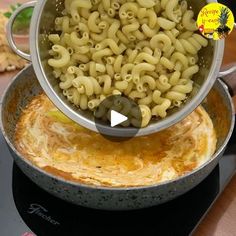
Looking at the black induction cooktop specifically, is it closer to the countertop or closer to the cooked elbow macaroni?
the countertop

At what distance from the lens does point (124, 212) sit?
36.0 inches

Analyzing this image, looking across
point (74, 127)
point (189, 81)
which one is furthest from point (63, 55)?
point (189, 81)

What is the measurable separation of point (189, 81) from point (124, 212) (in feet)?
1.14

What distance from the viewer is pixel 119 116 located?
3.28ft

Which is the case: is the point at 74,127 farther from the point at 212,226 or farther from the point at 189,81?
the point at 212,226

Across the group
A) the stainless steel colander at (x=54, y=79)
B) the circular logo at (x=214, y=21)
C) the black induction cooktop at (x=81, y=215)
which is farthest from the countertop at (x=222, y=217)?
the circular logo at (x=214, y=21)

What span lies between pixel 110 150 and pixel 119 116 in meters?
0.09

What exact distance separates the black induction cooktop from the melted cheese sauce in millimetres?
61

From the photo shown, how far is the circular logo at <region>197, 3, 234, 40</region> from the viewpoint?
0.91 meters

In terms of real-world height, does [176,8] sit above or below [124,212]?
above

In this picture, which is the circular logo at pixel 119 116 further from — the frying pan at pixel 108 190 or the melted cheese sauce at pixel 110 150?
the frying pan at pixel 108 190
